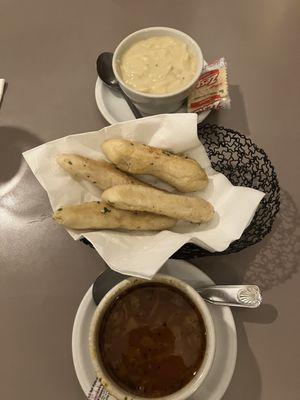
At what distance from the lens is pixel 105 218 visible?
72 centimetres

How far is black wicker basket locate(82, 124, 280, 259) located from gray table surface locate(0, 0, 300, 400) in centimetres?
5

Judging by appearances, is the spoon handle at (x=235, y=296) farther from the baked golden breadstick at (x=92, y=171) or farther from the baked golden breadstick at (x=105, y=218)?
the baked golden breadstick at (x=92, y=171)

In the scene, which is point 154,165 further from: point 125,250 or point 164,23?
point 164,23

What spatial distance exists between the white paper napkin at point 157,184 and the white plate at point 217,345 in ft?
0.23

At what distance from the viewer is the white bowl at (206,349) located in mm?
607

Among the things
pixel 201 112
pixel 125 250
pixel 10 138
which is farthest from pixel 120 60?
pixel 125 250

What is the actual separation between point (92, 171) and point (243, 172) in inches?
11.8

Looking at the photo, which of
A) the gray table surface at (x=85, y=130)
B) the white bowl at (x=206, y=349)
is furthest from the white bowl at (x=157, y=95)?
the white bowl at (x=206, y=349)

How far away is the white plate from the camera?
0.68 m

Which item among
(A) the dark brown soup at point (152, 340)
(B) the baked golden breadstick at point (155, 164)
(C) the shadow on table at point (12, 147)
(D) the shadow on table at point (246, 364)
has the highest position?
(B) the baked golden breadstick at point (155, 164)

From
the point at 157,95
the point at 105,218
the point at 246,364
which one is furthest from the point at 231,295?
the point at 157,95

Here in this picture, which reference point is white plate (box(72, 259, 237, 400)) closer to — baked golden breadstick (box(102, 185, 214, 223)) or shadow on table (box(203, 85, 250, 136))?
baked golden breadstick (box(102, 185, 214, 223))

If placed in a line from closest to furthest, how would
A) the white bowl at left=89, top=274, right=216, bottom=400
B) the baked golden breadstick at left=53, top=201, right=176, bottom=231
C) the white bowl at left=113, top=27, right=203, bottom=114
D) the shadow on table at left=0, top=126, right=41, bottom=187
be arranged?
1. the white bowl at left=89, top=274, right=216, bottom=400
2. the baked golden breadstick at left=53, top=201, right=176, bottom=231
3. the white bowl at left=113, top=27, right=203, bottom=114
4. the shadow on table at left=0, top=126, right=41, bottom=187

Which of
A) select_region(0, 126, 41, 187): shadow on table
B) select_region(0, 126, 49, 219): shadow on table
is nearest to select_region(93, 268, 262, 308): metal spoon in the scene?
select_region(0, 126, 49, 219): shadow on table
